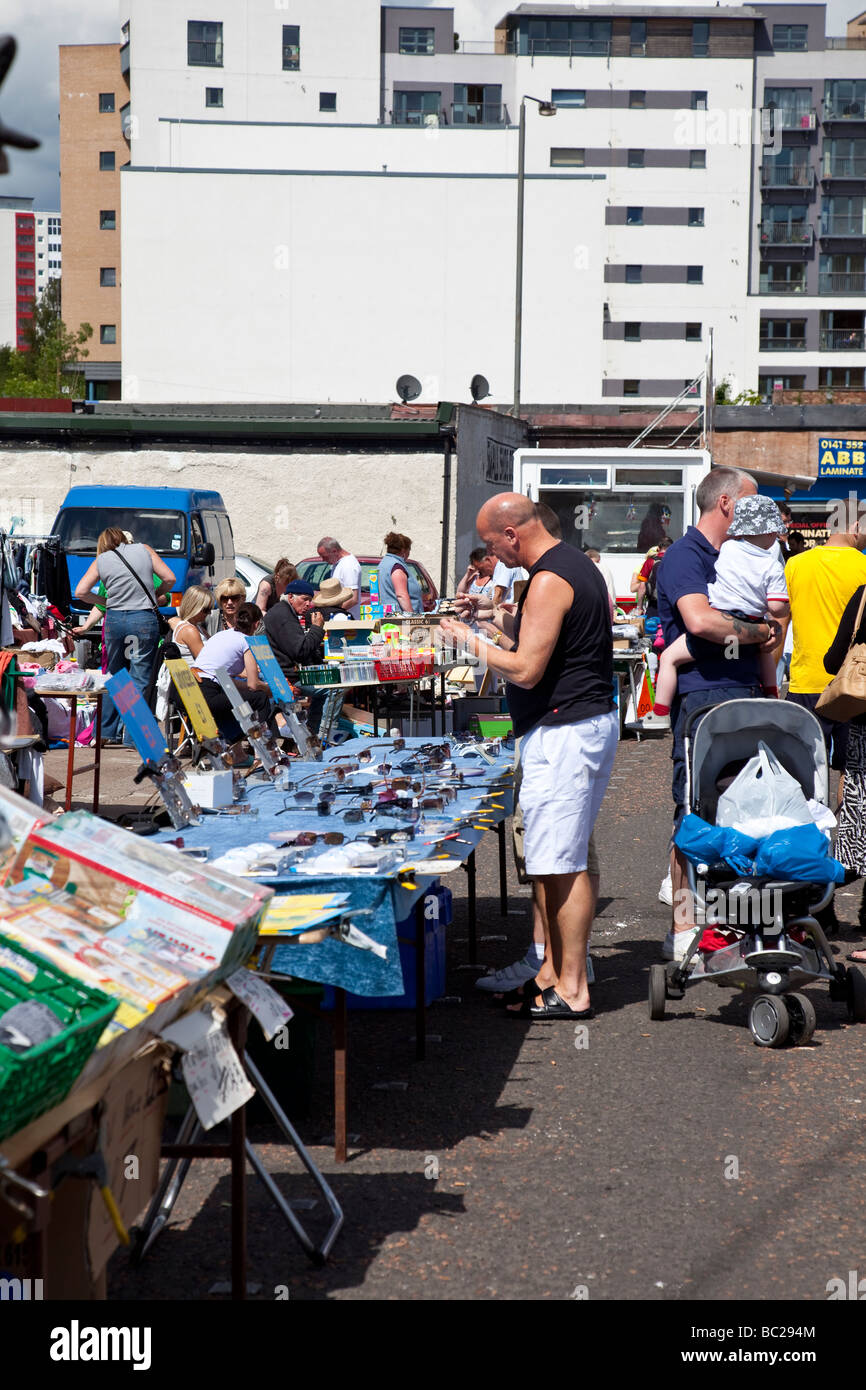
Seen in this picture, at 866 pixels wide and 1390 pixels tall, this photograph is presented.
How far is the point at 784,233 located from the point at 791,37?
10331 mm

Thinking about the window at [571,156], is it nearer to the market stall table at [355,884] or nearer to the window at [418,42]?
the window at [418,42]

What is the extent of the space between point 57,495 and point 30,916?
2301cm

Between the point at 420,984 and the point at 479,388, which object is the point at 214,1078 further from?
the point at 479,388

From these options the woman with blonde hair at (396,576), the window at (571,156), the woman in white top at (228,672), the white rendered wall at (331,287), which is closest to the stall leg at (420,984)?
the woman in white top at (228,672)

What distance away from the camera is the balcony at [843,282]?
82062 millimetres

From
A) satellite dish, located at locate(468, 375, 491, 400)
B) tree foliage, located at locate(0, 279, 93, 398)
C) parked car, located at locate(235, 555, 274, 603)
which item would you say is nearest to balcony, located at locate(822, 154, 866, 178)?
tree foliage, located at locate(0, 279, 93, 398)

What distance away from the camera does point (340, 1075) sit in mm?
4770

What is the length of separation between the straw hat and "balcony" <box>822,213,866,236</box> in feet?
242

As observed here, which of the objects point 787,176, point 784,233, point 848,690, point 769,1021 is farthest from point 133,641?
point 787,176

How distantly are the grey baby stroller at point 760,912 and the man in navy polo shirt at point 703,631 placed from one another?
0.23m

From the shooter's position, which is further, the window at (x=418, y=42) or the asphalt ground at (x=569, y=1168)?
the window at (x=418, y=42)

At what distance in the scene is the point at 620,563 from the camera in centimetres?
1962

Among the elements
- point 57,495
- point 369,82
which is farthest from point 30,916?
point 369,82
